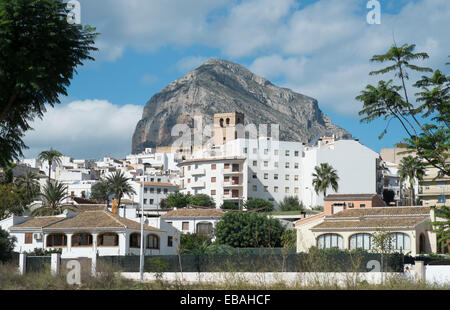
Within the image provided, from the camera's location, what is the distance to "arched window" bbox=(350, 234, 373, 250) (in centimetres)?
5475

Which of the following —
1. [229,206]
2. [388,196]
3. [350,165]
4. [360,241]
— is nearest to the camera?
[360,241]

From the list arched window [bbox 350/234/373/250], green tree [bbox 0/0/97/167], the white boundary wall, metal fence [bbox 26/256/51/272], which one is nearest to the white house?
metal fence [bbox 26/256/51/272]

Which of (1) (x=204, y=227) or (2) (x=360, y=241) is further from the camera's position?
(1) (x=204, y=227)

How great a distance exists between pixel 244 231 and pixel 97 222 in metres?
16.3

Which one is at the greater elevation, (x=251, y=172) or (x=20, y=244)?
(x=251, y=172)

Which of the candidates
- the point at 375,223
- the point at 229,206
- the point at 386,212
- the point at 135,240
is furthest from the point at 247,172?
the point at 375,223

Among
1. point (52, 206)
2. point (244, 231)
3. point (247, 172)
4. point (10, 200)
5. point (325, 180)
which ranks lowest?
point (244, 231)

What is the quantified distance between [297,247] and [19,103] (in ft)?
126

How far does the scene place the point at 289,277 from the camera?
107ft

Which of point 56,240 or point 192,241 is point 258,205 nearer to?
point 192,241

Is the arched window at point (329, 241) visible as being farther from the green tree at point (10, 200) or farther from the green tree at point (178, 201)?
the green tree at point (178, 201)
